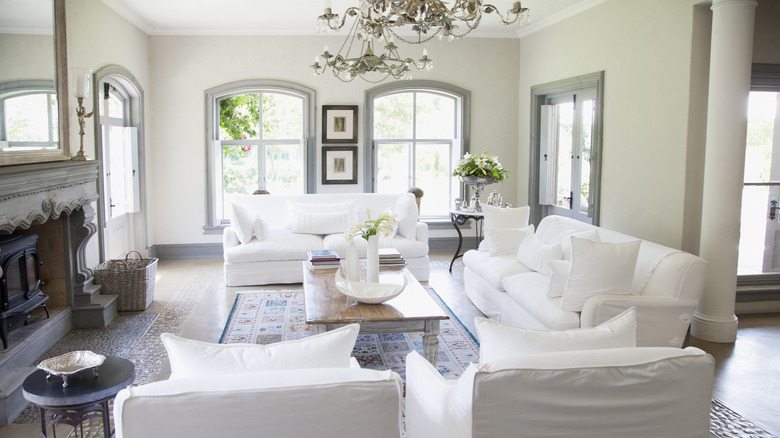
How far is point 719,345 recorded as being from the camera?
446cm

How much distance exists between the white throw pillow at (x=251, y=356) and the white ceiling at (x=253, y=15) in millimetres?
4920

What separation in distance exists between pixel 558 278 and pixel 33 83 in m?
3.77

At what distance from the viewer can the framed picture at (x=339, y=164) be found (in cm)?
792

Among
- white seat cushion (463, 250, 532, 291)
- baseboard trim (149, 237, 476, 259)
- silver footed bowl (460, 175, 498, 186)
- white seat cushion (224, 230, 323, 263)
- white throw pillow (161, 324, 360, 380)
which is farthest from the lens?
baseboard trim (149, 237, 476, 259)

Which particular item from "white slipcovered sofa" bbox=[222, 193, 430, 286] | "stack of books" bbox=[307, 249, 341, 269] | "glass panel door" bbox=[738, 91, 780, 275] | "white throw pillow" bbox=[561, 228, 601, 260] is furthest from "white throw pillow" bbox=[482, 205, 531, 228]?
"glass panel door" bbox=[738, 91, 780, 275]

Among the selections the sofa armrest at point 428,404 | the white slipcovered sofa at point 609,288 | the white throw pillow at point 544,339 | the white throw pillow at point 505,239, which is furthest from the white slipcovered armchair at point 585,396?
the white throw pillow at point 505,239

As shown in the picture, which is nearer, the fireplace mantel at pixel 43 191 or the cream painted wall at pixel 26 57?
the fireplace mantel at pixel 43 191

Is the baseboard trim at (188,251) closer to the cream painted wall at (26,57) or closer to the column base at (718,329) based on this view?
the cream painted wall at (26,57)

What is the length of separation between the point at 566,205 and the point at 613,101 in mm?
1473

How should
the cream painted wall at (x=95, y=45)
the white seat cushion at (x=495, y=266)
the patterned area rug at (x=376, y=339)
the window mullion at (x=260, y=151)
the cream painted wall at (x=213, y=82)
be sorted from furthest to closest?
1. the window mullion at (x=260, y=151)
2. the cream painted wall at (x=213, y=82)
3. the cream painted wall at (x=95, y=45)
4. the white seat cushion at (x=495, y=266)
5. the patterned area rug at (x=376, y=339)

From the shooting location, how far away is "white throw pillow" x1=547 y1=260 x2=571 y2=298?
4086mm

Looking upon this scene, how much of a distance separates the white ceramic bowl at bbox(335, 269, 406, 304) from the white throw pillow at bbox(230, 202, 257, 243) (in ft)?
7.66

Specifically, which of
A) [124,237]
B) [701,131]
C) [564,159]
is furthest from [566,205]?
[124,237]

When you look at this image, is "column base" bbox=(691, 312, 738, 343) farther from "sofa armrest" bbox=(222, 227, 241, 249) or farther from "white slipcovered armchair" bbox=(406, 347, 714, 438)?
"sofa armrest" bbox=(222, 227, 241, 249)
